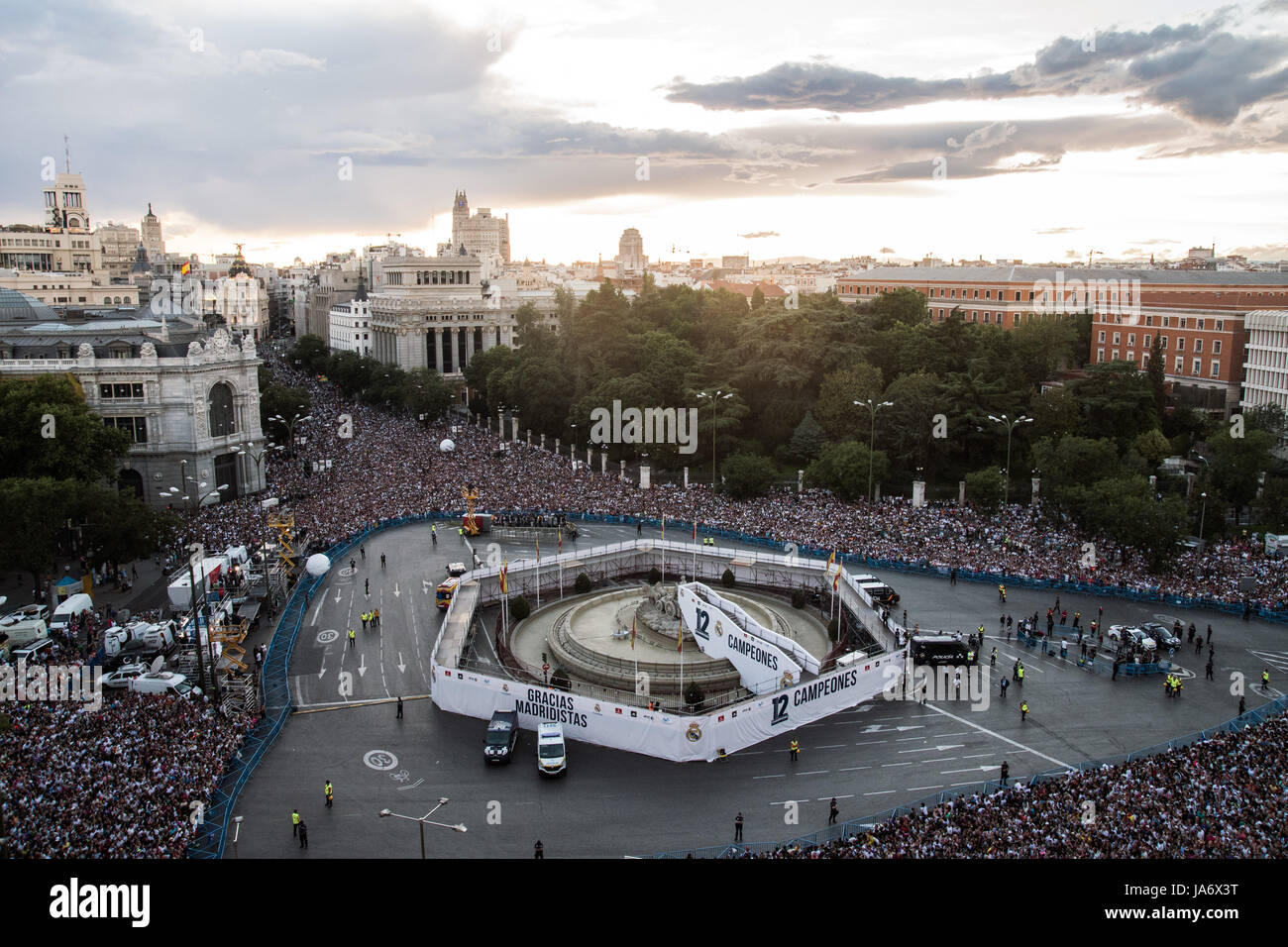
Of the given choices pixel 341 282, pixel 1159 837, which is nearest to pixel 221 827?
pixel 1159 837

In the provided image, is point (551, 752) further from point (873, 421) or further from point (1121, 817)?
point (873, 421)

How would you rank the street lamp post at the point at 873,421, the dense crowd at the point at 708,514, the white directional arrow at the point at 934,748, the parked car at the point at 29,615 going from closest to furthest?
the white directional arrow at the point at 934,748, the parked car at the point at 29,615, the dense crowd at the point at 708,514, the street lamp post at the point at 873,421

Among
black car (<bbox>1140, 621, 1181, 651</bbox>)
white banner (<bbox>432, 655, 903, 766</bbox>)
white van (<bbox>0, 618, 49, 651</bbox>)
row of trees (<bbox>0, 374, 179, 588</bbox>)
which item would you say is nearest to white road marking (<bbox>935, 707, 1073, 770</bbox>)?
white banner (<bbox>432, 655, 903, 766</bbox>)

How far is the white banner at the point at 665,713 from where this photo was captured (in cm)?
2344

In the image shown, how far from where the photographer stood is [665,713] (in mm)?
23453

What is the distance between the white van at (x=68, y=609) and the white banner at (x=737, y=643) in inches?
760

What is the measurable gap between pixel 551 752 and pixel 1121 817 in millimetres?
12083

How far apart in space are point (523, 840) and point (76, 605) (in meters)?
19.7

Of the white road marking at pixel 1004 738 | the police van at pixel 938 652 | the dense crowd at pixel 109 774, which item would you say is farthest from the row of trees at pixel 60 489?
the white road marking at pixel 1004 738

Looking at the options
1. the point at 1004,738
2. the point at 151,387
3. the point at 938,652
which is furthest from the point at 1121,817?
the point at 151,387

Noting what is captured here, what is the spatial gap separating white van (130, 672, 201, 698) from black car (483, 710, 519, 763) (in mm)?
8103

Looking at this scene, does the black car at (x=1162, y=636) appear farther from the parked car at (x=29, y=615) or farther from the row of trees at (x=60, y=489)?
the row of trees at (x=60, y=489)

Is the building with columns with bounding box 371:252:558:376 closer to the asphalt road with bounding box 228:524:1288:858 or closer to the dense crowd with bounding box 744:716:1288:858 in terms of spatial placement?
the asphalt road with bounding box 228:524:1288:858

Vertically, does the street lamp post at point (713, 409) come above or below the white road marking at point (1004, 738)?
above
